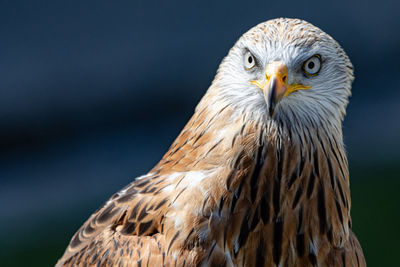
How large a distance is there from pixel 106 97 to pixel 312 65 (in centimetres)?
370

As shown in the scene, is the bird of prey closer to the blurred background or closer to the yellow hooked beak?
the yellow hooked beak

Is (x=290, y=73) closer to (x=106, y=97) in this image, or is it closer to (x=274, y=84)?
(x=274, y=84)

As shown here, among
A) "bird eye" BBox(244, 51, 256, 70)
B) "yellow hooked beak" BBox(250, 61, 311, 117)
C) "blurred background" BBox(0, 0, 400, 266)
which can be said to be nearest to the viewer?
"yellow hooked beak" BBox(250, 61, 311, 117)

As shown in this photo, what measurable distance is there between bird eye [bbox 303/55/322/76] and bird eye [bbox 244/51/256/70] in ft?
0.56

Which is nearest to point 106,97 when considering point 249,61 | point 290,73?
point 249,61

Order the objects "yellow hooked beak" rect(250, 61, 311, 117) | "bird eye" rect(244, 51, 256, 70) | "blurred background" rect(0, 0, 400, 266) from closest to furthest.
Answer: "yellow hooked beak" rect(250, 61, 311, 117) → "bird eye" rect(244, 51, 256, 70) → "blurred background" rect(0, 0, 400, 266)

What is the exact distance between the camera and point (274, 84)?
188 cm

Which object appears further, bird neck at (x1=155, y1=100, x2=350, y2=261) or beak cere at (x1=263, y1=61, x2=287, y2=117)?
bird neck at (x1=155, y1=100, x2=350, y2=261)

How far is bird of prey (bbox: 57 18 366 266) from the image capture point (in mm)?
2020

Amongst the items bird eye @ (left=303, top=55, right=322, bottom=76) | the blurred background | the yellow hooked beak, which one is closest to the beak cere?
the yellow hooked beak

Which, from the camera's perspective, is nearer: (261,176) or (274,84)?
(274,84)

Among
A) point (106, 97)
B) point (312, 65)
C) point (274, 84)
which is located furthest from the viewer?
point (106, 97)

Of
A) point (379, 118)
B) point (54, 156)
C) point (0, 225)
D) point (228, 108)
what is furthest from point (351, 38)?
point (228, 108)

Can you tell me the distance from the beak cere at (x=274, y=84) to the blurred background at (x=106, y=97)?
3.44 m
